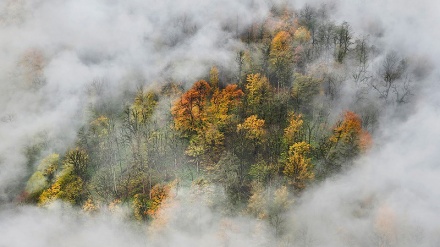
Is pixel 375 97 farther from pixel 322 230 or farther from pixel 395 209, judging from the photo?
pixel 322 230

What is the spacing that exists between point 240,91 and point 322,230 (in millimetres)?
27295

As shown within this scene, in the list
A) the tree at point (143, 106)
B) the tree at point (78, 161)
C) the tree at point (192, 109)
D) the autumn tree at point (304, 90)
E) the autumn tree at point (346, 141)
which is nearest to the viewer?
the autumn tree at point (346, 141)

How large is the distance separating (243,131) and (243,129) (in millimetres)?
398

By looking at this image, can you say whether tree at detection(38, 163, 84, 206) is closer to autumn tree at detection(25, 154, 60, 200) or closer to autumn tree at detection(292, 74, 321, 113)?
autumn tree at detection(25, 154, 60, 200)

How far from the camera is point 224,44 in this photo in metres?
92.6

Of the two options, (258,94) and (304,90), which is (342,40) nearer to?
(304,90)

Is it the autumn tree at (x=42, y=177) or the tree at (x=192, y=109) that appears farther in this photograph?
the tree at (x=192, y=109)

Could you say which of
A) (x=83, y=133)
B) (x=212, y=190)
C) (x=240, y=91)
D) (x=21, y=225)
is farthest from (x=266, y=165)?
(x=21, y=225)

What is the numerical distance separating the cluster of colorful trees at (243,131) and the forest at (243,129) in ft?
0.58

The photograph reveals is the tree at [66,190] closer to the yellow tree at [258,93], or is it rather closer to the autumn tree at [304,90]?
the yellow tree at [258,93]

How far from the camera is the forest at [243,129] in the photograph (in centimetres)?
6844

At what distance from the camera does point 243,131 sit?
7406 centimetres

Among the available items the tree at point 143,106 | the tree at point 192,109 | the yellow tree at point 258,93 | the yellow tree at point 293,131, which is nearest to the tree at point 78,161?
the tree at point 143,106

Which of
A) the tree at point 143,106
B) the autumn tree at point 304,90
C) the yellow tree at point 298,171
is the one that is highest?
the autumn tree at point 304,90
